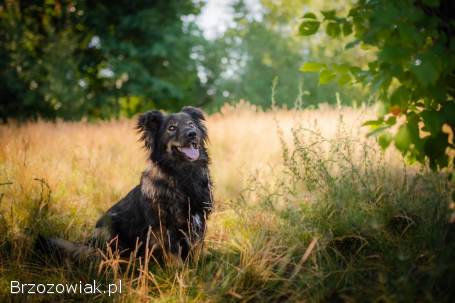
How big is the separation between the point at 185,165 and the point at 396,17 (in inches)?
97.8

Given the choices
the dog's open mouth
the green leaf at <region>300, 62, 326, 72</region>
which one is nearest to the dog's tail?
the dog's open mouth

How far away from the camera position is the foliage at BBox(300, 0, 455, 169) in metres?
1.96

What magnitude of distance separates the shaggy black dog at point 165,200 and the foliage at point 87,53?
44.8 feet

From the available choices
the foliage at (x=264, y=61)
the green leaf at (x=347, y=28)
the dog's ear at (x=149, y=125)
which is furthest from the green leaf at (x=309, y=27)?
the foliage at (x=264, y=61)

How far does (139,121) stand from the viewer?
398cm

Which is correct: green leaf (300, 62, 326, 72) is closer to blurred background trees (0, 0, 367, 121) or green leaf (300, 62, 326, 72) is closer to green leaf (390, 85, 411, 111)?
green leaf (390, 85, 411, 111)

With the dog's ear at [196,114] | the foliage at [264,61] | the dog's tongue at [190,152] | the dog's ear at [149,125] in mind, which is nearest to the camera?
the dog's tongue at [190,152]

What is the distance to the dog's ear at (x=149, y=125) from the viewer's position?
3978 millimetres

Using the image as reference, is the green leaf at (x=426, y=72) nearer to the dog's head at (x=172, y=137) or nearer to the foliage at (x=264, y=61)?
the dog's head at (x=172, y=137)

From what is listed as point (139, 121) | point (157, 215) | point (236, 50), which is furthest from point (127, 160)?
point (236, 50)

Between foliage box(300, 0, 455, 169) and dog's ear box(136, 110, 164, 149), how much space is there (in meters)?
2.04

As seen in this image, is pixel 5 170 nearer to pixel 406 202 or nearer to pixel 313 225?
pixel 313 225

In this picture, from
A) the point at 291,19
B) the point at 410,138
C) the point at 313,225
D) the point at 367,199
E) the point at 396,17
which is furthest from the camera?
the point at 291,19

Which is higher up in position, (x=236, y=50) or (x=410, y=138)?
(x=236, y=50)
